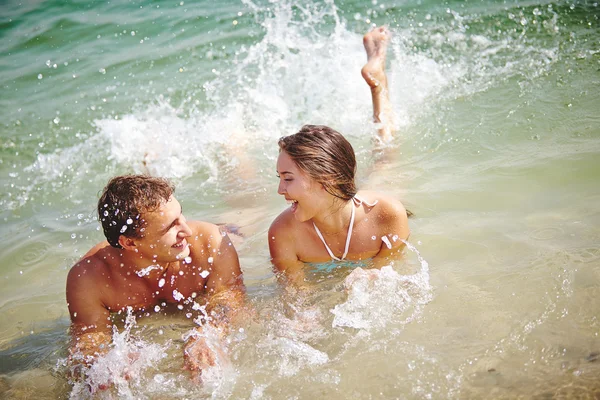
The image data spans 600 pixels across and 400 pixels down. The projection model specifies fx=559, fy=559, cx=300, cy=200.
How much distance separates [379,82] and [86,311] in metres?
4.02

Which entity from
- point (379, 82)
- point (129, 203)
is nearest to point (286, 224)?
point (129, 203)

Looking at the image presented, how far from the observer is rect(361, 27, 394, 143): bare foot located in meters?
6.36

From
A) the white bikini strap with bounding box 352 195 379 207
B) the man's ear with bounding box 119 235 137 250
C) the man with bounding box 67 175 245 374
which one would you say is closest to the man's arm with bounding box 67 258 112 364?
the man with bounding box 67 175 245 374

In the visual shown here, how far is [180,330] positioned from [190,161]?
10.9 feet

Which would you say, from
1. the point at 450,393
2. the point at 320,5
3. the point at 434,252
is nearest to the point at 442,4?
the point at 320,5

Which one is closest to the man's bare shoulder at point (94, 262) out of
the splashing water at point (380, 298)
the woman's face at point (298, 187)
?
the woman's face at point (298, 187)

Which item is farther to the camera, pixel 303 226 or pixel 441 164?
pixel 441 164

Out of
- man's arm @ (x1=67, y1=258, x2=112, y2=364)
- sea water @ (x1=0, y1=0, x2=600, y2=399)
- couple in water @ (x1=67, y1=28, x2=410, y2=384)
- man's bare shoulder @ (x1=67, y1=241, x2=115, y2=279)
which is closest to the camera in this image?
sea water @ (x1=0, y1=0, x2=600, y2=399)

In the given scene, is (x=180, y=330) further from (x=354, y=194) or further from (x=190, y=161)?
(x=190, y=161)

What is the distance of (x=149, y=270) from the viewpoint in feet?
13.8

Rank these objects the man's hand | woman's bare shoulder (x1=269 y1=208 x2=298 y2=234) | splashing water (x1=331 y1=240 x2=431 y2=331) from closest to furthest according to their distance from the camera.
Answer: the man's hand → splashing water (x1=331 y1=240 x2=431 y2=331) → woman's bare shoulder (x1=269 y1=208 x2=298 y2=234)

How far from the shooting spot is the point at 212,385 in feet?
11.2

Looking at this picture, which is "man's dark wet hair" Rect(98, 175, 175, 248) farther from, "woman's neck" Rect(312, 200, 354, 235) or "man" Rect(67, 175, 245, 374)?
"woman's neck" Rect(312, 200, 354, 235)

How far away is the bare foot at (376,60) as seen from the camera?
20.8ft
